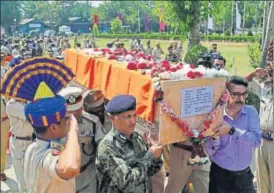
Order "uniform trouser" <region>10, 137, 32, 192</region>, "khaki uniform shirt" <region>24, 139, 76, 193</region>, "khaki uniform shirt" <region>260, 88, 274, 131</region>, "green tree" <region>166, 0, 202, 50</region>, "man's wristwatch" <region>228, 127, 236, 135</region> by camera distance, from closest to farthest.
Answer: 1. "khaki uniform shirt" <region>24, 139, 76, 193</region>
2. "man's wristwatch" <region>228, 127, 236, 135</region>
3. "khaki uniform shirt" <region>260, 88, 274, 131</region>
4. "uniform trouser" <region>10, 137, 32, 192</region>
5. "green tree" <region>166, 0, 202, 50</region>

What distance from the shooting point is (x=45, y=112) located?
2.65 m

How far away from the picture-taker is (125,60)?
5152 mm

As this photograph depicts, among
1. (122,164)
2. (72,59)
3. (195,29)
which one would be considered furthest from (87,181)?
(195,29)

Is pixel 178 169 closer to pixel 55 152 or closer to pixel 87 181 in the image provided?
pixel 87 181

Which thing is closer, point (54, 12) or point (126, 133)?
point (126, 133)

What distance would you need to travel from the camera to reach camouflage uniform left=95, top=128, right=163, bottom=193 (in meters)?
2.96

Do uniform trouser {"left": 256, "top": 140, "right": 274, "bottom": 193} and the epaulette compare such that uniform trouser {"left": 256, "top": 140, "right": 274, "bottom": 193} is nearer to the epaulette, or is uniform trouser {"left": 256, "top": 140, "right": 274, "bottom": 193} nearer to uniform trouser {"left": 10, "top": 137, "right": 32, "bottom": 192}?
the epaulette

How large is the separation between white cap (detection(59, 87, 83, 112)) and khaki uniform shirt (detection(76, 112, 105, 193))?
0.12 metres

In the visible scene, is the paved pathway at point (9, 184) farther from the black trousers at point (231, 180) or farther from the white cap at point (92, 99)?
the white cap at point (92, 99)

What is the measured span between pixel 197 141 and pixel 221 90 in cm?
43

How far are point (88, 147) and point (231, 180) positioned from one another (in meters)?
1.18

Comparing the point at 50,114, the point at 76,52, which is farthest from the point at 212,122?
the point at 76,52

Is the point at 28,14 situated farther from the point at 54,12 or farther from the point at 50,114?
the point at 50,114

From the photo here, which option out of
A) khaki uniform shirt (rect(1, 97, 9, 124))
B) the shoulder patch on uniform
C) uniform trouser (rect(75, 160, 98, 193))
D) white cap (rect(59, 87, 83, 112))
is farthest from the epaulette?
khaki uniform shirt (rect(1, 97, 9, 124))
